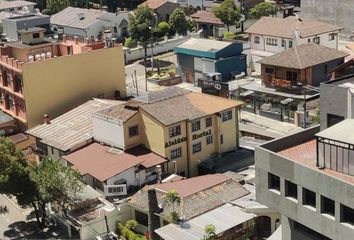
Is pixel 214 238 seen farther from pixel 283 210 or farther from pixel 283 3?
pixel 283 3

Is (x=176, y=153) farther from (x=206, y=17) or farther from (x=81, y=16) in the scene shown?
(x=81, y=16)

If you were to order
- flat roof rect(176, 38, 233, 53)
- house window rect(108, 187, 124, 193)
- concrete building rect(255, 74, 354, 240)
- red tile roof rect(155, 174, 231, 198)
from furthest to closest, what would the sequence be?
flat roof rect(176, 38, 233, 53), house window rect(108, 187, 124, 193), red tile roof rect(155, 174, 231, 198), concrete building rect(255, 74, 354, 240)

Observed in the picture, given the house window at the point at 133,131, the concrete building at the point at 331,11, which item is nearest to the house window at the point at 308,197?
the house window at the point at 133,131

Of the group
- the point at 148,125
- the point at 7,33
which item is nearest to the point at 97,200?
the point at 148,125

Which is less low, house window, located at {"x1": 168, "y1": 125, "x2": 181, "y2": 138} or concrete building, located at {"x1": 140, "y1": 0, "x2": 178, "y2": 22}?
concrete building, located at {"x1": 140, "y1": 0, "x2": 178, "y2": 22}

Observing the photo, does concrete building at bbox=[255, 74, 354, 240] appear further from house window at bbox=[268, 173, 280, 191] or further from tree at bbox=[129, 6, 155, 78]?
tree at bbox=[129, 6, 155, 78]

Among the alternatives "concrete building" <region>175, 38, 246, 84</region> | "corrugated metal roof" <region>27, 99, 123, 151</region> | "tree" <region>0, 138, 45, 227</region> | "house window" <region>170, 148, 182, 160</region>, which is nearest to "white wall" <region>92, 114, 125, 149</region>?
"corrugated metal roof" <region>27, 99, 123, 151</region>
